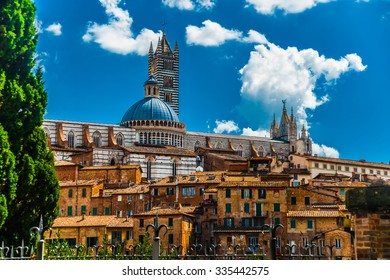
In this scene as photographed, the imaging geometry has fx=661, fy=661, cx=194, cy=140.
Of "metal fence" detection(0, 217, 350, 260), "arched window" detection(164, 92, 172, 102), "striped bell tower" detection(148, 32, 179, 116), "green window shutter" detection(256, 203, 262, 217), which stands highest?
"striped bell tower" detection(148, 32, 179, 116)

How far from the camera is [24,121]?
595 inches

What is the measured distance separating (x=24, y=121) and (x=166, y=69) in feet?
210

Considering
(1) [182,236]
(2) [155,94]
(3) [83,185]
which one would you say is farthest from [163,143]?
(1) [182,236]

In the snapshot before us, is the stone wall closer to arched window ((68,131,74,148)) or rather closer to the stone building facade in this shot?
the stone building facade

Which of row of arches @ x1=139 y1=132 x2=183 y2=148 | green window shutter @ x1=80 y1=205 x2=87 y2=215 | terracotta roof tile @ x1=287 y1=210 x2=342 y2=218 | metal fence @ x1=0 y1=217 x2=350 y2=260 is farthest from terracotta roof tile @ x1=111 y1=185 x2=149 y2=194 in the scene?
metal fence @ x1=0 y1=217 x2=350 y2=260

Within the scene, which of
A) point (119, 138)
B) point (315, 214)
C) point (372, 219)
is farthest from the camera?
point (119, 138)

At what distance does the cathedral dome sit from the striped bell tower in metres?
12.4

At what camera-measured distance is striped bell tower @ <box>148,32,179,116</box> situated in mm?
77500

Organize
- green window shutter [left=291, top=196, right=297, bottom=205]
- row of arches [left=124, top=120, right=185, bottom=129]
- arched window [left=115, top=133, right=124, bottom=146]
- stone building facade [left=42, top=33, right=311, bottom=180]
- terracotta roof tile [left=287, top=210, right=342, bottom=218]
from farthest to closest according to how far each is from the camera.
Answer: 1. row of arches [left=124, top=120, right=185, bottom=129]
2. arched window [left=115, top=133, right=124, bottom=146]
3. stone building facade [left=42, top=33, right=311, bottom=180]
4. green window shutter [left=291, top=196, right=297, bottom=205]
5. terracotta roof tile [left=287, top=210, right=342, bottom=218]

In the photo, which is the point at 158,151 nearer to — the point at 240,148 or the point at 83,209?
the point at 83,209

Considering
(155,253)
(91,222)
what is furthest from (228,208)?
(155,253)
